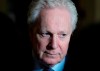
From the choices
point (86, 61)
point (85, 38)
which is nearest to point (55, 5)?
point (86, 61)

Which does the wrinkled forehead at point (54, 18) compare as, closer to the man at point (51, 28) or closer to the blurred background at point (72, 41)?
the man at point (51, 28)

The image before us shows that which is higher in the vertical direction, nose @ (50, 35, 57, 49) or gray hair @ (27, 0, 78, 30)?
gray hair @ (27, 0, 78, 30)

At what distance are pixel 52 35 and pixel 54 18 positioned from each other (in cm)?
5

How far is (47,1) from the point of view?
0.87m

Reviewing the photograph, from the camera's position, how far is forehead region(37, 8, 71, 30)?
2.83 feet

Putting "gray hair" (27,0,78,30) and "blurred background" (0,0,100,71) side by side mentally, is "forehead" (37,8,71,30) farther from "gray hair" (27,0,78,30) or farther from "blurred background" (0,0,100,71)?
"blurred background" (0,0,100,71)

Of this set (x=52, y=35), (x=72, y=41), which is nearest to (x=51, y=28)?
(x=52, y=35)

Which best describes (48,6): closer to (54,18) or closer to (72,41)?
(54,18)

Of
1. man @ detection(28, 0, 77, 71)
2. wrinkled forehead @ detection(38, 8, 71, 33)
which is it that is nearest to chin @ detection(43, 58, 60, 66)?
man @ detection(28, 0, 77, 71)

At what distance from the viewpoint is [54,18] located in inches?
34.0

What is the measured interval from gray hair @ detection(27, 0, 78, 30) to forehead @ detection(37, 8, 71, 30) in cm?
1

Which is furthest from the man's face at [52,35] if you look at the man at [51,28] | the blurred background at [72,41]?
the blurred background at [72,41]

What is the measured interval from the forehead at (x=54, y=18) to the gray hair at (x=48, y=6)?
0.01m

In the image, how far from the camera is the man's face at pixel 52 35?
86 centimetres
